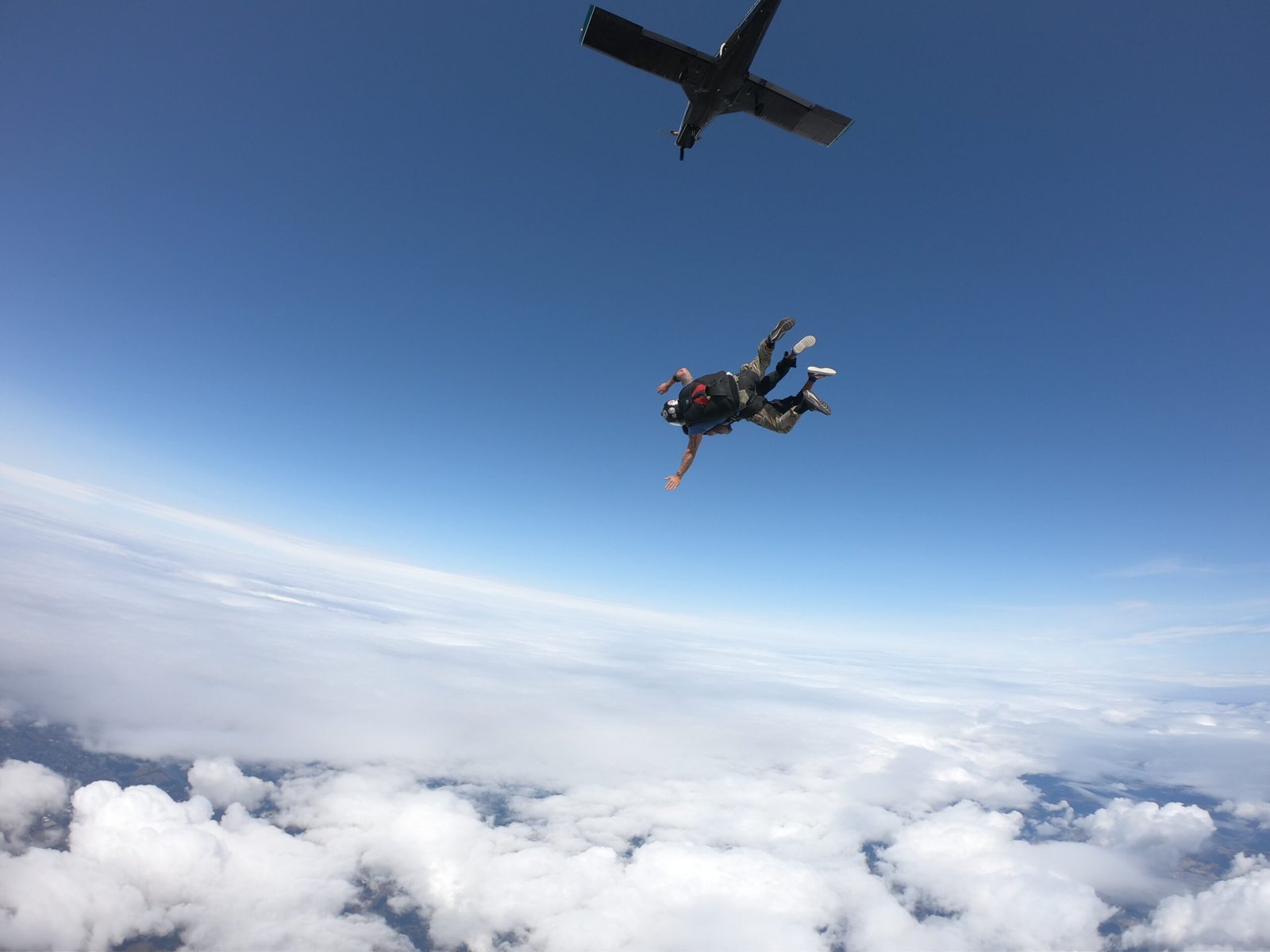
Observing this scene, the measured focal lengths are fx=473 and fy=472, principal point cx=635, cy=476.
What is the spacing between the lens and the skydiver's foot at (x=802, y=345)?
4.64 metres

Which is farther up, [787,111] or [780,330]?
[787,111]

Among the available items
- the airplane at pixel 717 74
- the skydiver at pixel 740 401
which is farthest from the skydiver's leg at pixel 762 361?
the airplane at pixel 717 74

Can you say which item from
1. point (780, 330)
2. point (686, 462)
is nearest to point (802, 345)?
point (780, 330)

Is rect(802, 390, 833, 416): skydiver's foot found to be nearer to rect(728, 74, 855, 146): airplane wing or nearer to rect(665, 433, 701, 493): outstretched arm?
rect(665, 433, 701, 493): outstretched arm

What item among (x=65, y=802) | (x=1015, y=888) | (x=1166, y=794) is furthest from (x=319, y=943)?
(x=1166, y=794)

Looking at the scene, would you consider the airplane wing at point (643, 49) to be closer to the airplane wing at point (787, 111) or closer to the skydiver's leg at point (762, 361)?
the airplane wing at point (787, 111)

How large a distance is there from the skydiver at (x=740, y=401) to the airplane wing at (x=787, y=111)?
413 cm

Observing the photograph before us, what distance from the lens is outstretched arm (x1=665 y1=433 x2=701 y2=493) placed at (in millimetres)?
5577

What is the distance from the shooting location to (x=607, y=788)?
17012 cm

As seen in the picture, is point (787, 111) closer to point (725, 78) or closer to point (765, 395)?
point (725, 78)

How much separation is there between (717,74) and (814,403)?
15.1 ft

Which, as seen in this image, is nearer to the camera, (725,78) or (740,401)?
(740,401)

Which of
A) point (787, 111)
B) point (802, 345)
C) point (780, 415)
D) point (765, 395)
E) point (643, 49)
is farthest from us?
point (787, 111)

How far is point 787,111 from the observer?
22.1 feet
